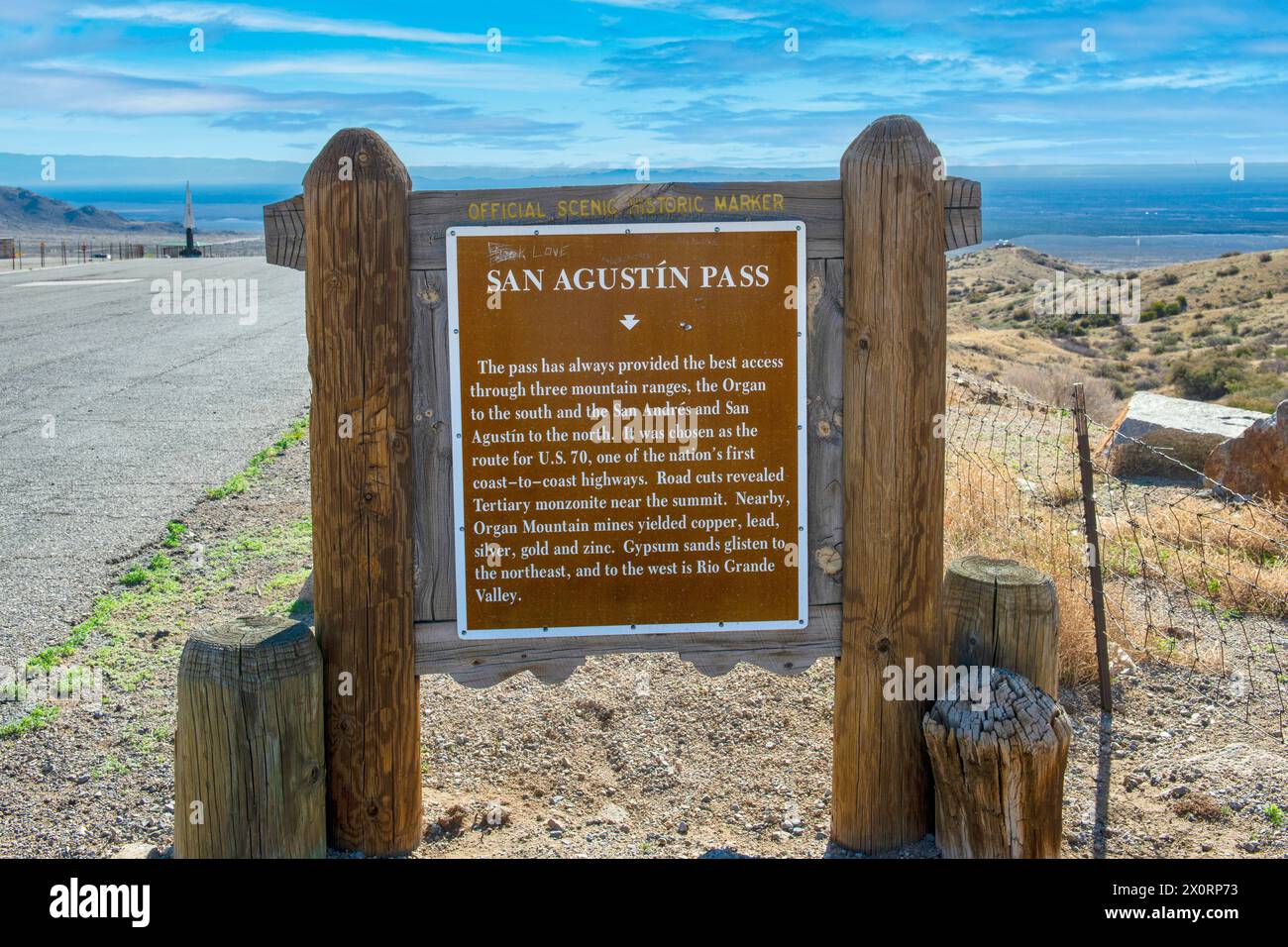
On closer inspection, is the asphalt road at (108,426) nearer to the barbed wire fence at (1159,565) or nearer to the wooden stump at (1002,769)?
the wooden stump at (1002,769)

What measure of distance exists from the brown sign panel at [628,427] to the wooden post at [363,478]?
0.17 metres

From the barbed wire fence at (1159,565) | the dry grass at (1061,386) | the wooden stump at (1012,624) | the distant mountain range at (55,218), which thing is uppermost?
the distant mountain range at (55,218)

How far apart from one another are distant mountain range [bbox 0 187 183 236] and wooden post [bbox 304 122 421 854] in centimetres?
19126

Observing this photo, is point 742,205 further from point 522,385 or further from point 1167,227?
point 1167,227

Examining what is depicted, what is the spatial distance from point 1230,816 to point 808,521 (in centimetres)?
195

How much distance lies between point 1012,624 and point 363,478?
204cm

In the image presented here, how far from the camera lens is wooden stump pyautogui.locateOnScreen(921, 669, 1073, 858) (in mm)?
3342

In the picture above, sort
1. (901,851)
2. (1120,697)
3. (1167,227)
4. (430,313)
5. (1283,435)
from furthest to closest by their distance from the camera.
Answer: (1167,227) < (1283,435) < (1120,697) < (901,851) < (430,313)

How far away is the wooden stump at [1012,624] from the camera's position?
12.0 ft

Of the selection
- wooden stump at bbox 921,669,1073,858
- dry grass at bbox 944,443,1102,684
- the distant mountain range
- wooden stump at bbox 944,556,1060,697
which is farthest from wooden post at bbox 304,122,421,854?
the distant mountain range

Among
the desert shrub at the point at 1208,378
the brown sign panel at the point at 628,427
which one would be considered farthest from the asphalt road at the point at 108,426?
the desert shrub at the point at 1208,378

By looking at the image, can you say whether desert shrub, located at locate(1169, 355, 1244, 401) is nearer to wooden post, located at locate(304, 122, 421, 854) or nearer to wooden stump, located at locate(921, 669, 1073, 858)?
wooden stump, located at locate(921, 669, 1073, 858)

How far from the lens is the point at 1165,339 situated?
31.9m
